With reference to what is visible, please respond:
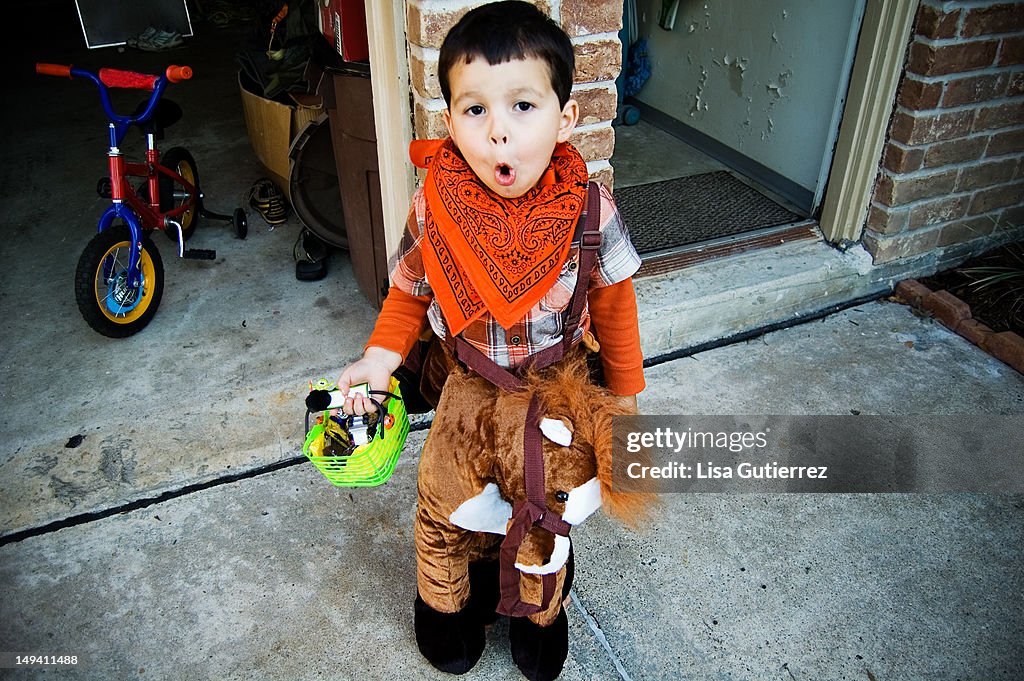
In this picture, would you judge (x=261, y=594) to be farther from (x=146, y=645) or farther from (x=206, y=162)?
(x=206, y=162)

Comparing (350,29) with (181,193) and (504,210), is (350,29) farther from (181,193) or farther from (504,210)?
(181,193)

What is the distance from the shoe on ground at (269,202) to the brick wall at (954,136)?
2699mm

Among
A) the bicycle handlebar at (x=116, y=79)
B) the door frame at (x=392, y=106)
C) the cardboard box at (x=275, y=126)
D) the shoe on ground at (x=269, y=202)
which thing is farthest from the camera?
the shoe on ground at (x=269, y=202)

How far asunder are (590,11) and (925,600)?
1.85 meters

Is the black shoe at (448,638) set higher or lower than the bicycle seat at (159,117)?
lower

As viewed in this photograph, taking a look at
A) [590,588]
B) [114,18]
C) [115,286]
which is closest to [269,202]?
[115,286]

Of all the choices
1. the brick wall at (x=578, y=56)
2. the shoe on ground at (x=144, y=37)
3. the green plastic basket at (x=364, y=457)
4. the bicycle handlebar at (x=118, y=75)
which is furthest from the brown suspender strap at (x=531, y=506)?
the shoe on ground at (x=144, y=37)

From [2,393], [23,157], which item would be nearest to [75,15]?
[23,157]

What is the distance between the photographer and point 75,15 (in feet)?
27.5

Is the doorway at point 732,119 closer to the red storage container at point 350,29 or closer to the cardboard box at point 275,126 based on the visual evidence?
the red storage container at point 350,29

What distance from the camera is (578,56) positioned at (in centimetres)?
219

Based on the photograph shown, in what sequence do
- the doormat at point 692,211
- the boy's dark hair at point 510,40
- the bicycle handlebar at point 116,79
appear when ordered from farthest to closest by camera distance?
the doormat at point 692,211 < the bicycle handlebar at point 116,79 < the boy's dark hair at point 510,40

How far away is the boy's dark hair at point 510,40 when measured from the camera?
4.28 feet

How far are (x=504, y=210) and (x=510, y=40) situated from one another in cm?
29
